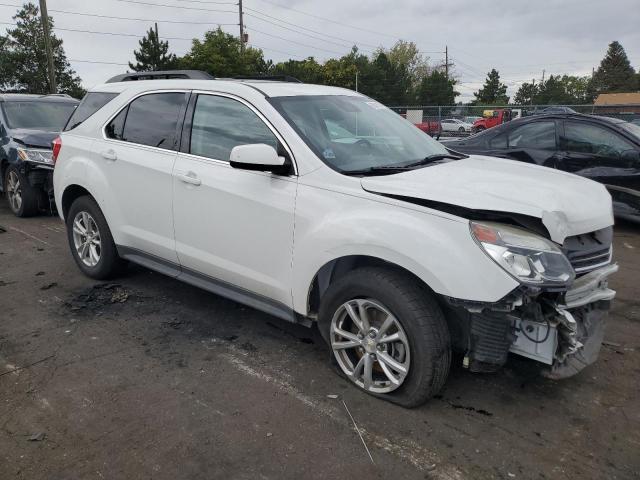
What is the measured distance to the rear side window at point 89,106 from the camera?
16.0 ft

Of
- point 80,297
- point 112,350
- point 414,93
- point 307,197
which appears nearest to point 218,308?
point 112,350

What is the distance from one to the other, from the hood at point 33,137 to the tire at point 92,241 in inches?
130

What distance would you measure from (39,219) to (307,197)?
6454mm

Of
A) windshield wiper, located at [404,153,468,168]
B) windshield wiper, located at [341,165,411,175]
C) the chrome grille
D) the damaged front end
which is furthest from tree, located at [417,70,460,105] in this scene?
the damaged front end

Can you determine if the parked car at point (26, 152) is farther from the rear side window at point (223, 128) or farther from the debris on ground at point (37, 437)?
the debris on ground at point (37, 437)

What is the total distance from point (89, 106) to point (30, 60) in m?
45.9

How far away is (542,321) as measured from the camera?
277 centimetres

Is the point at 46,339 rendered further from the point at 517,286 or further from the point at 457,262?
the point at 517,286

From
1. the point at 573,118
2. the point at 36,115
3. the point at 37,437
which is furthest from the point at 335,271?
the point at 36,115

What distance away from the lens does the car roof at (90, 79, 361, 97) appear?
3.77 metres

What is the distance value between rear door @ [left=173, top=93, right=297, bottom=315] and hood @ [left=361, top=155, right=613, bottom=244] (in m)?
0.68

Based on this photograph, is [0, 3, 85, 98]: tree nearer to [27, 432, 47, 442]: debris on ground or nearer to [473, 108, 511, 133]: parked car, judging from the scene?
[473, 108, 511, 133]: parked car

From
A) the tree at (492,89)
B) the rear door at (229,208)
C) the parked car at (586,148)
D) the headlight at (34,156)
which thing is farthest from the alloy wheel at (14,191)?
the tree at (492,89)

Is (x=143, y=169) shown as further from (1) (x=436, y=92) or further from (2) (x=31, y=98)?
(1) (x=436, y=92)
